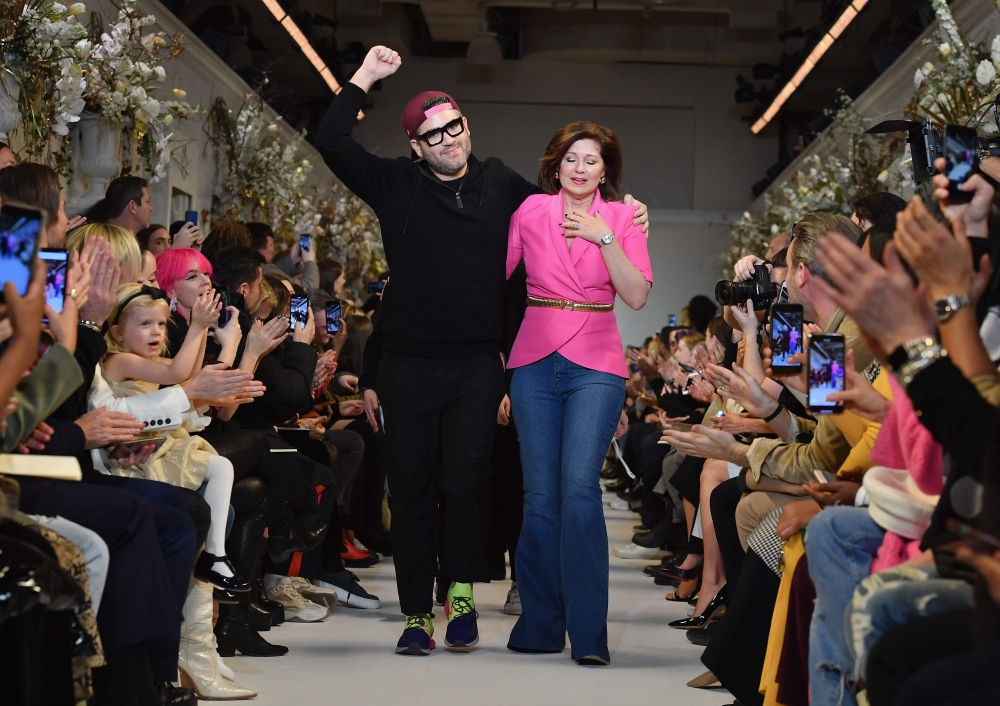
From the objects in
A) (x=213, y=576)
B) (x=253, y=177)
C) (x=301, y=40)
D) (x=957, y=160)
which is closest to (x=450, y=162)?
(x=213, y=576)

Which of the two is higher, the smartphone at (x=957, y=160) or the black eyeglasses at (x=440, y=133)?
the black eyeglasses at (x=440, y=133)

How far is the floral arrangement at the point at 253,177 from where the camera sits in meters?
8.45

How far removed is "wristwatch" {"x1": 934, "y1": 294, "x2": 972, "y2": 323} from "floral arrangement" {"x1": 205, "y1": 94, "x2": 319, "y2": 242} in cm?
705

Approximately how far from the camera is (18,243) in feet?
6.16

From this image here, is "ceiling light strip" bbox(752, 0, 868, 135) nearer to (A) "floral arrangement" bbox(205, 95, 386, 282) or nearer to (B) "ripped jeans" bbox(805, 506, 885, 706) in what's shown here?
(A) "floral arrangement" bbox(205, 95, 386, 282)

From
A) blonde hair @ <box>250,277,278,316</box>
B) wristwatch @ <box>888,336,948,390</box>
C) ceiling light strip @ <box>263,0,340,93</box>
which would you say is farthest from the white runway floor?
ceiling light strip @ <box>263,0,340,93</box>

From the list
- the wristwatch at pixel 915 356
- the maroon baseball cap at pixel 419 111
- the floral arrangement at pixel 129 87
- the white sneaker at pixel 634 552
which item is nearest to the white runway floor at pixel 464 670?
the wristwatch at pixel 915 356

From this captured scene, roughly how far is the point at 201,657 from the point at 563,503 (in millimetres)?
1073

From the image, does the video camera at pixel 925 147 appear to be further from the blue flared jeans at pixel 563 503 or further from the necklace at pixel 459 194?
the necklace at pixel 459 194

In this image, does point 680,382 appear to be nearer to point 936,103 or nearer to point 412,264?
point 936,103

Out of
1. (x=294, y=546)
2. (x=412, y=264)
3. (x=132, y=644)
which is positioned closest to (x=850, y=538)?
(x=132, y=644)

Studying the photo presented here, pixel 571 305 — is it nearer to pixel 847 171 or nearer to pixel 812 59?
pixel 847 171

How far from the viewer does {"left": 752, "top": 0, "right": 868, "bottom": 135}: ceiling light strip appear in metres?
8.80

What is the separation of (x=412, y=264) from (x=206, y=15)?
256 inches
